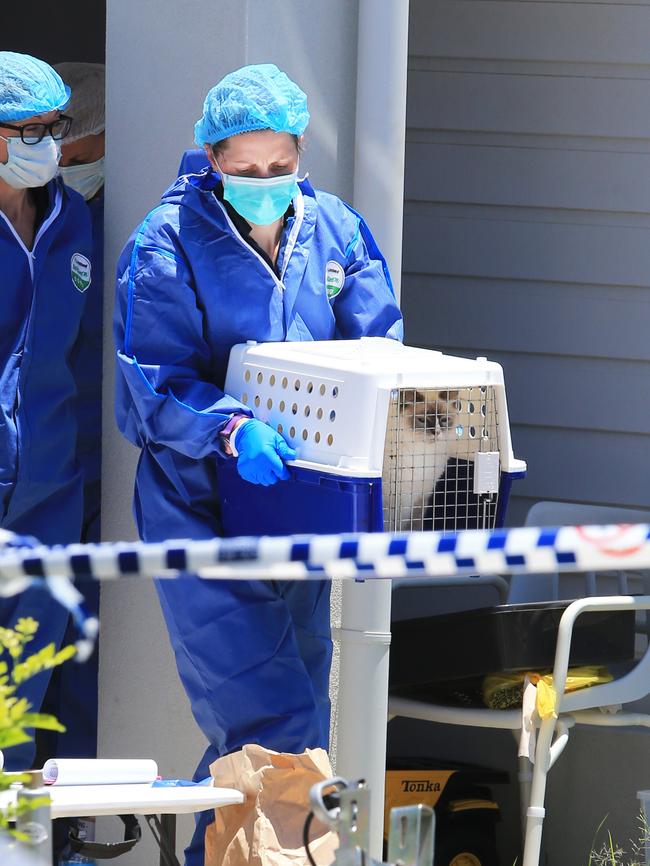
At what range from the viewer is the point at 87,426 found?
137 inches

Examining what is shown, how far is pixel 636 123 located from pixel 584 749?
6.22 ft

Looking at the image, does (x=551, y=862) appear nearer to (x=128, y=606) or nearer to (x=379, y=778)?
(x=379, y=778)

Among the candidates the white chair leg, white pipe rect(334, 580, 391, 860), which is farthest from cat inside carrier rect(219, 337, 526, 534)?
the white chair leg

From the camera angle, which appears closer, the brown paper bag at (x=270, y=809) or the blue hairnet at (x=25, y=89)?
the brown paper bag at (x=270, y=809)

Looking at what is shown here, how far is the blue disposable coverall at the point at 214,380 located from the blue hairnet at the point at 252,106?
12 centimetres

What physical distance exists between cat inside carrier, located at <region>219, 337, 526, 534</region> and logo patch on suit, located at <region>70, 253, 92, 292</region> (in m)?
0.61

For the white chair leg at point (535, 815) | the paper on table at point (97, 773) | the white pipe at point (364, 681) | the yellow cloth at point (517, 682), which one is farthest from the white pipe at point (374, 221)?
the paper on table at point (97, 773)

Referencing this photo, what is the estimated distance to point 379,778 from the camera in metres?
3.14

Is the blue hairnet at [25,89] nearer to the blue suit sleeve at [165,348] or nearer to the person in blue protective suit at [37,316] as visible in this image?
the person in blue protective suit at [37,316]

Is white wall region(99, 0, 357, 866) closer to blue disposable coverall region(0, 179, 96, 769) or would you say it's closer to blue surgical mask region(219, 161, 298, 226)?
blue disposable coverall region(0, 179, 96, 769)

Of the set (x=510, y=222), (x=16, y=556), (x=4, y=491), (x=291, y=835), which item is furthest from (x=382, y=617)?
(x=510, y=222)

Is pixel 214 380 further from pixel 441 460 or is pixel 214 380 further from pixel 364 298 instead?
pixel 441 460

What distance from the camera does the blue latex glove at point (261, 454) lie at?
255 centimetres

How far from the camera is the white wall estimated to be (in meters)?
3.13
